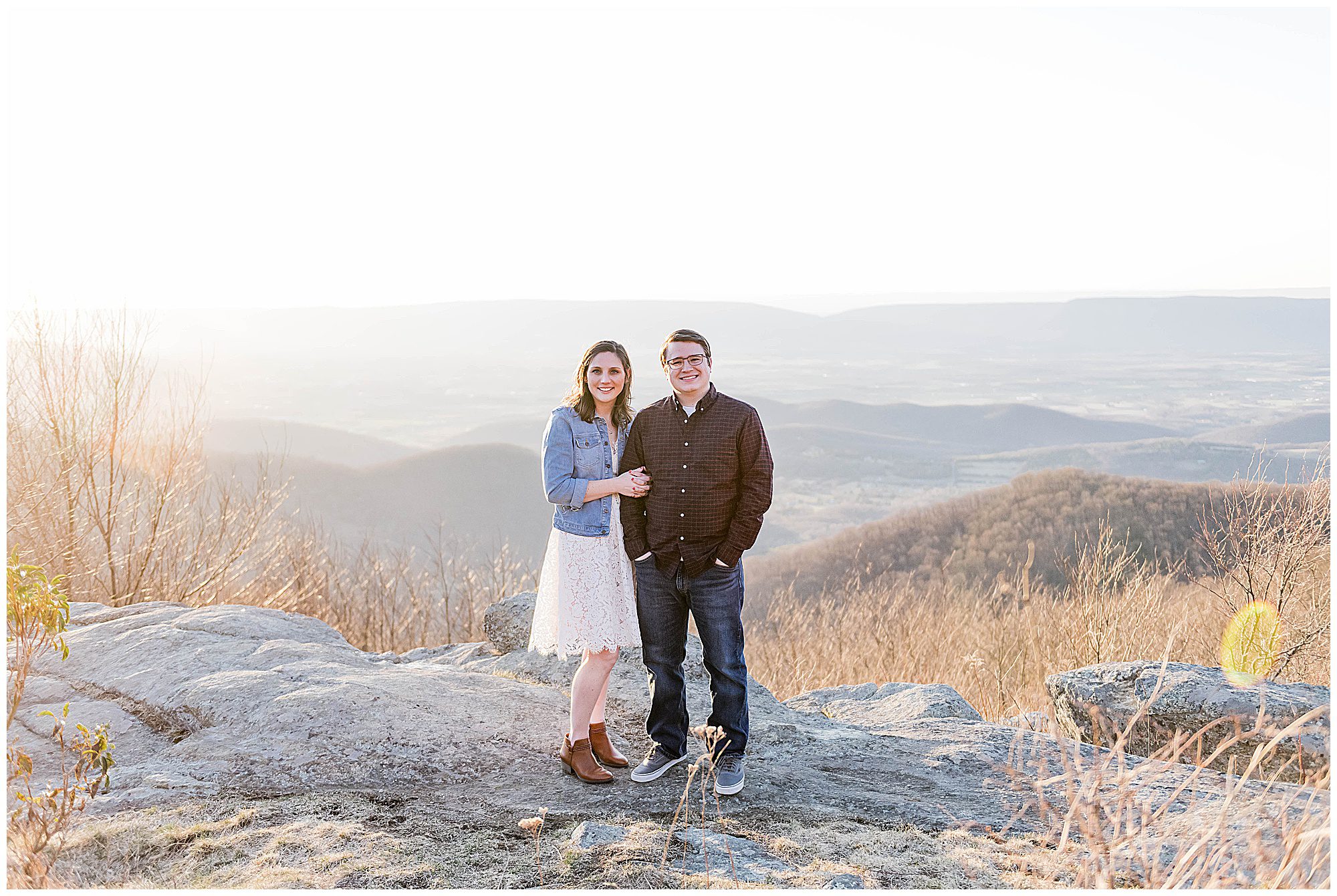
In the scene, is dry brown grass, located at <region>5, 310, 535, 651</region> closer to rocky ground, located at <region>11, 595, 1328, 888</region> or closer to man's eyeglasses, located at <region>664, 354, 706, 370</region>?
rocky ground, located at <region>11, 595, 1328, 888</region>

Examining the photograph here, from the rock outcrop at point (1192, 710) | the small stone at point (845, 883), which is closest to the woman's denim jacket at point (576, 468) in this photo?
the small stone at point (845, 883)

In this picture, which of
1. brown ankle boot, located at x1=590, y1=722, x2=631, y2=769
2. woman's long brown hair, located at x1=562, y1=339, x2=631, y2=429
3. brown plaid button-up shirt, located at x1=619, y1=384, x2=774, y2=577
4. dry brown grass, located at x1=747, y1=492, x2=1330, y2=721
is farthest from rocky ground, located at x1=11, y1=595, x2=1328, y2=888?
dry brown grass, located at x1=747, y1=492, x2=1330, y2=721

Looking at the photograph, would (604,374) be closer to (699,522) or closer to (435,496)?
(699,522)

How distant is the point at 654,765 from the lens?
4.25 m

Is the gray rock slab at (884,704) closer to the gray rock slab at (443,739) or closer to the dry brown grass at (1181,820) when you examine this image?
the gray rock slab at (443,739)

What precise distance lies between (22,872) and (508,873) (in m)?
1.70

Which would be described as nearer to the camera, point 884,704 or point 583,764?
point 583,764

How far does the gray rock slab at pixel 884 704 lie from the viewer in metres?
5.78

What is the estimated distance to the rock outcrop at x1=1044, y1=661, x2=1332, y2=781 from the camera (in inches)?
185

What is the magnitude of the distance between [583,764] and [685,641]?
789mm

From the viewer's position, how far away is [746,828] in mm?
3693

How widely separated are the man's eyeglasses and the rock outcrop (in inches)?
111

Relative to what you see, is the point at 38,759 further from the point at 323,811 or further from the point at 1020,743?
the point at 1020,743

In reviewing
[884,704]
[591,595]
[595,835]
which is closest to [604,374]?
[591,595]
